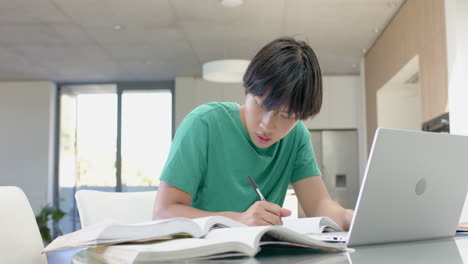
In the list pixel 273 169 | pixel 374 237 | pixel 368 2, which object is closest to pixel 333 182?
pixel 368 2

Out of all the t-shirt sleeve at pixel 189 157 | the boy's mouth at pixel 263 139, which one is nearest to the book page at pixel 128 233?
the t-shirt sleeve at pixel 189 157

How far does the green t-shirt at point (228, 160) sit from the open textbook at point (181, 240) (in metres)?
0.47

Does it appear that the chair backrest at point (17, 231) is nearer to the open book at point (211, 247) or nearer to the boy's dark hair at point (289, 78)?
the open book at point (211, 247)

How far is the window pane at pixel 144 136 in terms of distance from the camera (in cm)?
835

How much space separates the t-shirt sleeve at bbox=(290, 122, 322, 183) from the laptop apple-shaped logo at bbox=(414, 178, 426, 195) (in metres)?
0.55

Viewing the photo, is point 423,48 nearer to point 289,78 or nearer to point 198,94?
point 289,78

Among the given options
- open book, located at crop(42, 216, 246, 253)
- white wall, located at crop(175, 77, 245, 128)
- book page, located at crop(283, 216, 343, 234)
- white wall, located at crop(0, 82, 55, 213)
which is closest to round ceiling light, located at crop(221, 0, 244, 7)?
white wall, located at crop(175, 77, 245, 128)

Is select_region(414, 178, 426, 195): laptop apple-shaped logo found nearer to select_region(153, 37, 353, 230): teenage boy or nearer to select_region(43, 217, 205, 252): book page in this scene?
select_region(153, 37, 353, 230): teenage boy

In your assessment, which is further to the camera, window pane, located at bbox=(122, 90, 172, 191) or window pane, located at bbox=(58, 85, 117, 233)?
window pane, located at bbox=(58, 85, 117, 233)

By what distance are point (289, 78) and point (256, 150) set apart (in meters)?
0.32

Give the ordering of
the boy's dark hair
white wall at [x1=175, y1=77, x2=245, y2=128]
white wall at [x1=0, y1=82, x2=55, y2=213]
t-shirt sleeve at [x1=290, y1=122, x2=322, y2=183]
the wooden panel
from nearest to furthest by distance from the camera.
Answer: the boy's dark hair, t-shirt sleeve at [x1=290, y1=122, x2=322, y2=183], the wooden panel, white wall at [x1=175, y1=77, x2=245, y2=128], white wall at [x1=0, y1=82, x2=55, y2=213]

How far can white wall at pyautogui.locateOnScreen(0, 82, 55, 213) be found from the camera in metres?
8.16

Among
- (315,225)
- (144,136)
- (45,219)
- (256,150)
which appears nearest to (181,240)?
(315,225)

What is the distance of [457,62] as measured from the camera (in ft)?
12.1
